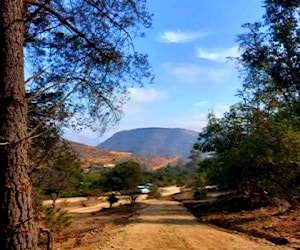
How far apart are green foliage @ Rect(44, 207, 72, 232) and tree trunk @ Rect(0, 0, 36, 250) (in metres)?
10.2

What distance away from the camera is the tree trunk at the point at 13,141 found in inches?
161

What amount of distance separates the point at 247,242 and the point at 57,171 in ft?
20.3

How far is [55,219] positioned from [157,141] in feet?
511

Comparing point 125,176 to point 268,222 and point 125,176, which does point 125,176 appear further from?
point 268,222

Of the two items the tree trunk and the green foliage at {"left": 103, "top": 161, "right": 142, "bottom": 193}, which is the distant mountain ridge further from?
the tree trunk

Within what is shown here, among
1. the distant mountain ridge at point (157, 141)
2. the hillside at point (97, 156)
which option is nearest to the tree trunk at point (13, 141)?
the hillside at point (97, 156)

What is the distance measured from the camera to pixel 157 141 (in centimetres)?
17075

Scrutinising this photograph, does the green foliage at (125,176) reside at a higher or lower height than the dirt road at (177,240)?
higher

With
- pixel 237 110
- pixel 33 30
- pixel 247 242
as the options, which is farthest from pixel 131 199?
pixel 33 30

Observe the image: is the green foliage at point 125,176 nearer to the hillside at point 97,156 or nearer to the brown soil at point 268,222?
the hillside at point 97,156

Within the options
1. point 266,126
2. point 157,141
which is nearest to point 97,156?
point 266,126

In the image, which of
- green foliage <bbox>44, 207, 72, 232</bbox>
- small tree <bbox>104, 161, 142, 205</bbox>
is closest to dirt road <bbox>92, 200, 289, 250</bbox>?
green foliage <bbox>44, 207, 72, 232</bbox>

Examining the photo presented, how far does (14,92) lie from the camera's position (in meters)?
4.35

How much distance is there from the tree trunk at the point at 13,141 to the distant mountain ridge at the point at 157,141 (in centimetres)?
13963
